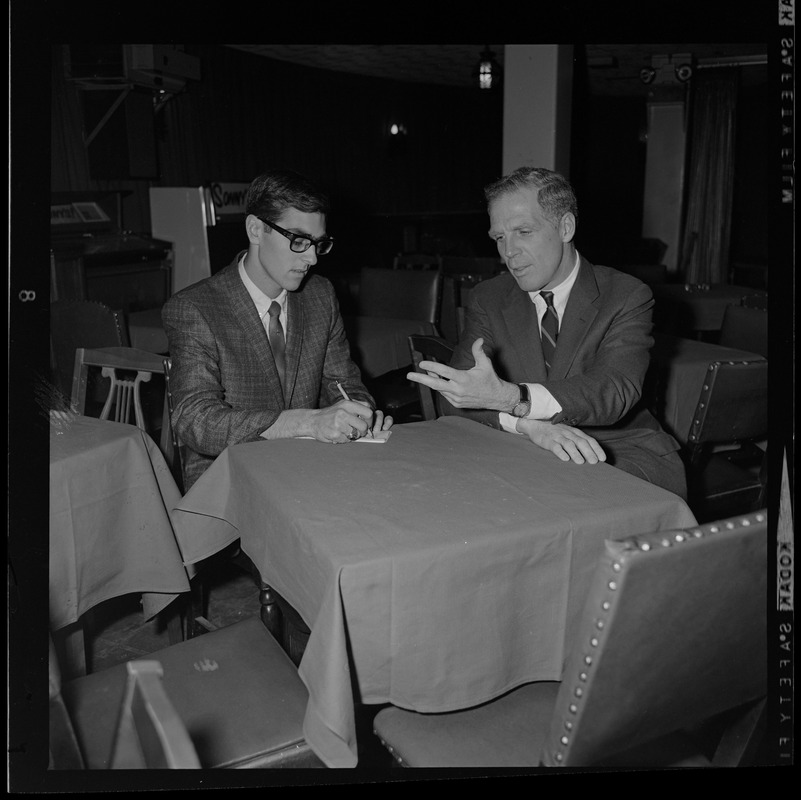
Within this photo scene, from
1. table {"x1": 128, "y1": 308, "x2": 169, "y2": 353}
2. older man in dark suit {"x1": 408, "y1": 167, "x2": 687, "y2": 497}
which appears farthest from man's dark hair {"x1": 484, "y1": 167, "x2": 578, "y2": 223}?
table {"x1": 128, "y1": 308, "x2": 169, "y2": 353}

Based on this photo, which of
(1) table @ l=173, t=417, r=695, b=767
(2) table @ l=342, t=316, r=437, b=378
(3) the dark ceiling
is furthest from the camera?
(3) the dark ceiling

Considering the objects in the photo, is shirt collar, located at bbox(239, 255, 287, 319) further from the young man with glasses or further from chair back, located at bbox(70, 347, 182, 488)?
chair back, located at bbox(70, 347, 182, 488)

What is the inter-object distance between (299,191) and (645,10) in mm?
1096

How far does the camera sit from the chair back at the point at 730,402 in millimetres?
2324

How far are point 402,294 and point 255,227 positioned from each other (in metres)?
2.31

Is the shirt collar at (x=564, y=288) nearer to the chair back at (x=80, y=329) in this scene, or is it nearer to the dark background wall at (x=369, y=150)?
the chair back at (x=80, y=329)

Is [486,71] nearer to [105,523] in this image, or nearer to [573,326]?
[573,326]

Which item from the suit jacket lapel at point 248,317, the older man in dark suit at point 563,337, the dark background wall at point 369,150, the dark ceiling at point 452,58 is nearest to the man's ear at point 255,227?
the suit jacket lapel at point 248,317

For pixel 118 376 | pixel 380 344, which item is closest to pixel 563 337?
pixel 118 376

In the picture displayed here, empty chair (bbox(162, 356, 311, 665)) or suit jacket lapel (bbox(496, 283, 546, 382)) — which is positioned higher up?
suit jacket lapel (bbox(496, 283, 546, 382))

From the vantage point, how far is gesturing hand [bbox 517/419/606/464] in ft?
5.92

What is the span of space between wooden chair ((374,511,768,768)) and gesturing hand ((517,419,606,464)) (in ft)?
1.93

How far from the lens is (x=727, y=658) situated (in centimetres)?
126

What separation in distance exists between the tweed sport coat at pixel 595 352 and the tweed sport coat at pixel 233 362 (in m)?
0.49
